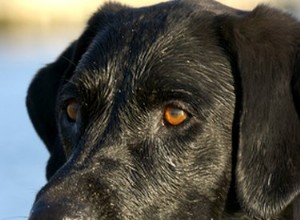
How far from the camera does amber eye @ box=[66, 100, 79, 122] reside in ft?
21.0

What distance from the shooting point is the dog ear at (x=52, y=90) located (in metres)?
7.09

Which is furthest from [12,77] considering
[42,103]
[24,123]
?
[42,103]

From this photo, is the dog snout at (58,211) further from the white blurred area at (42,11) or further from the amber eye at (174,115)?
the white blurred area at (42,11)

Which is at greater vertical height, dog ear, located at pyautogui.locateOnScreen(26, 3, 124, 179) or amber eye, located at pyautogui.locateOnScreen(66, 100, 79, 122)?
amber eye, located at pyautogui.locateOnScreen(66, 100, 79, 122)

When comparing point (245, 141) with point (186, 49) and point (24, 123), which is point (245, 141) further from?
point (24, 123)

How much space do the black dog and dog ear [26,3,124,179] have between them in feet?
2.16

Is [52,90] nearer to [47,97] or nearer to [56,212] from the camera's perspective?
[47,97]

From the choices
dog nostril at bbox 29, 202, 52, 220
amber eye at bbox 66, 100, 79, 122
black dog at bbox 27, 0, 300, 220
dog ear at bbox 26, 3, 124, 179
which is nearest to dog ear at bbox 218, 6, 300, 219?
black dog at bbox 27, 0, 300, 220

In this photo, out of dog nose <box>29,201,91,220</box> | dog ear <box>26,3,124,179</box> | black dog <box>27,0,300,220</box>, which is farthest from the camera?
dog ear <box>26,3,124,179</box>

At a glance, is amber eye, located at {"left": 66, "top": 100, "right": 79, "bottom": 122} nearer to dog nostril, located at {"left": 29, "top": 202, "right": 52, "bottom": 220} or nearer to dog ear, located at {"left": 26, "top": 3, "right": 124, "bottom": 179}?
dog ear, located at {"left": 26, "top": 3, "right": 124, "bottom": 179}

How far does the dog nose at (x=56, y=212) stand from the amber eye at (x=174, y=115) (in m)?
0.77

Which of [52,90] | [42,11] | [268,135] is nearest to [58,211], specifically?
[268,135]

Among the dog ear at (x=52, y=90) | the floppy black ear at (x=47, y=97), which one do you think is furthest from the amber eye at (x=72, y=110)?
the floppy black ear at (x=47, y=97)

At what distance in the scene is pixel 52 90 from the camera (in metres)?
7.41
